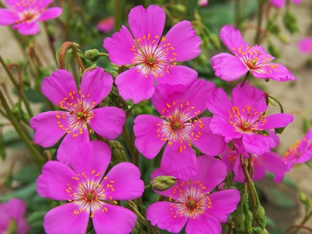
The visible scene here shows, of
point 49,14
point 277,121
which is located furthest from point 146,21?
point 49,14

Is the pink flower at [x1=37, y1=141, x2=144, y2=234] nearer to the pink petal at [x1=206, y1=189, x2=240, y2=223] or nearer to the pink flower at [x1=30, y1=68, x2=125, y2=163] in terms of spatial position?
the pink flower at [x1=30, y1=68, x2=125, y2=163]

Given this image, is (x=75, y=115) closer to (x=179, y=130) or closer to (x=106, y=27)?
(x=179, y=130)

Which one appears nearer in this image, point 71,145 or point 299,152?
point 71,145

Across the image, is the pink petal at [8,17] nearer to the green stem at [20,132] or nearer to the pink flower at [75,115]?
the green stem at [20,132]

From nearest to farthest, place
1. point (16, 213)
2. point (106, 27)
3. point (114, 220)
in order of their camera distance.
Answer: point (114, 220)
point (16, 213)
point (106, 27)

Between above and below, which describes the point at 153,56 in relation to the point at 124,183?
above

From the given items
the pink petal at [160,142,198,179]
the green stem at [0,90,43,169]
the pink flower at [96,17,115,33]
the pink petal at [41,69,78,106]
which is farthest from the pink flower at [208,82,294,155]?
the pink flower at [96,17,115,33]
